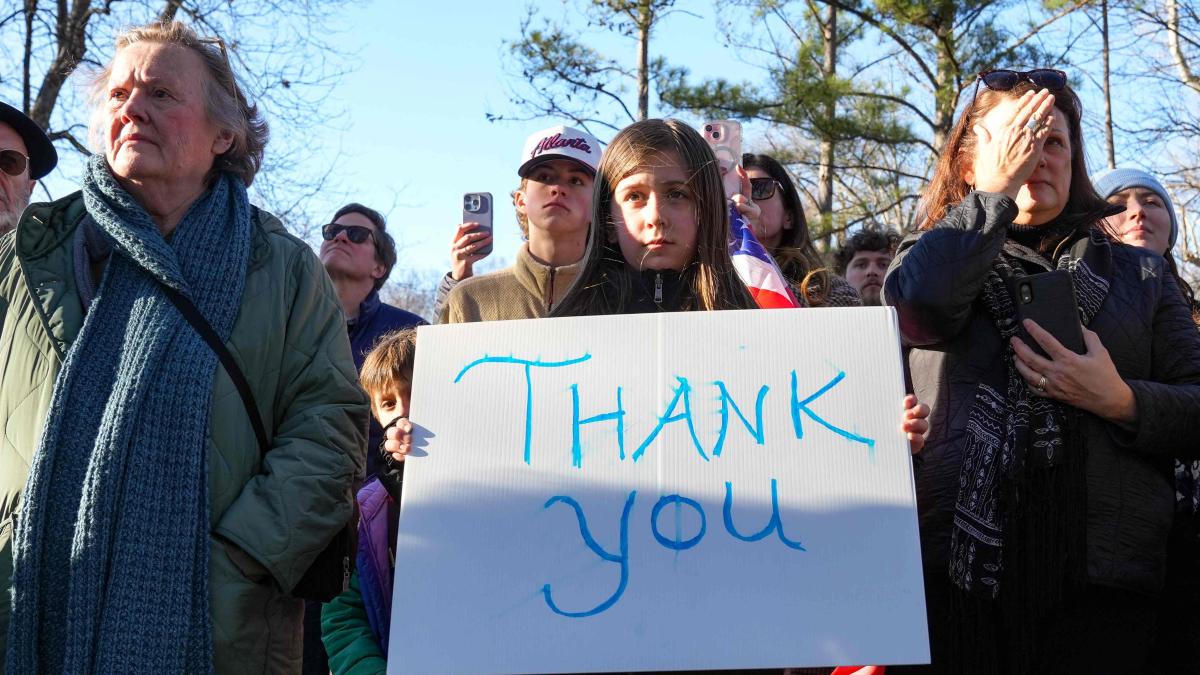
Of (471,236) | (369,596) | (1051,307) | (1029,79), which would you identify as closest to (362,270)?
(471,236)

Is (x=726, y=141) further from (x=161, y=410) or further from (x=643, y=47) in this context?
(x=643, y=47)

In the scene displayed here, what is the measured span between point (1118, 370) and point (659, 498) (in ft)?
3.90

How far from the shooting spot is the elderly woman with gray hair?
2305mm

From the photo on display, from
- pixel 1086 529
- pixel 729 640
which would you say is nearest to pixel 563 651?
pixel 729 640

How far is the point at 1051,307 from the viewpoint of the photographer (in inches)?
99.8

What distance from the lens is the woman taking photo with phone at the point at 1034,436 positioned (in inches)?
96.5

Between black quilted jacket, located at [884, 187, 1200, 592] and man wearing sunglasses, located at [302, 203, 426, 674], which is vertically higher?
man wearing sunglasses, located at [302, 203, 426, 674]

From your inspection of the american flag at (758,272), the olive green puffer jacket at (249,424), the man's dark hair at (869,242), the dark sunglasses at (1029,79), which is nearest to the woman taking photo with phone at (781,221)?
the american flag at (758,272)

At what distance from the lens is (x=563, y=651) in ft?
6.71

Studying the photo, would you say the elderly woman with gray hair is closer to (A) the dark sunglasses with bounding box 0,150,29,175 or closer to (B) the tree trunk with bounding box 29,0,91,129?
(A) the dark sunglasses with bounding box 0,150,29,175

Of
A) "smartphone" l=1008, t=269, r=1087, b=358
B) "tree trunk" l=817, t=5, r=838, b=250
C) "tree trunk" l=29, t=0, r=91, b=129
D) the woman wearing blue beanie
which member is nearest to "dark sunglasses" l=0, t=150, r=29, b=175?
"smartphone" l=1008, t=269, r=1087, b=358

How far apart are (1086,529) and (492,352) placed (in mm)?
1323

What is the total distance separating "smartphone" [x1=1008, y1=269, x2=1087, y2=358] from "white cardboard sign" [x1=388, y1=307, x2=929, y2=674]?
52 centimetres

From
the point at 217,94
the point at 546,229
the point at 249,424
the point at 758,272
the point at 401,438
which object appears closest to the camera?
the point at 401,438
